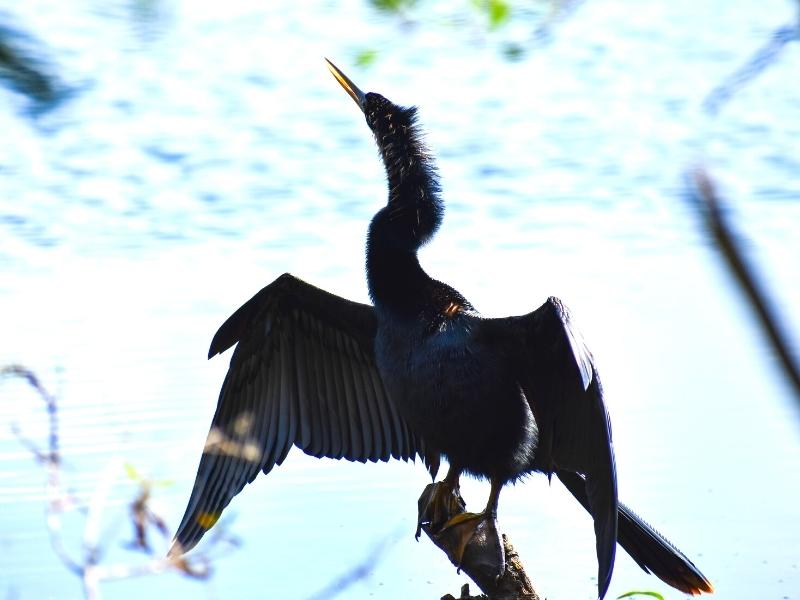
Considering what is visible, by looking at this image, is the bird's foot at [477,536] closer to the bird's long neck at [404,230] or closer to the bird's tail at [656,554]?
the bird's tail at [656,554]

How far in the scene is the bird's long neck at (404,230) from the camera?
4.11 m

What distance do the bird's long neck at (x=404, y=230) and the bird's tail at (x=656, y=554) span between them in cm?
91

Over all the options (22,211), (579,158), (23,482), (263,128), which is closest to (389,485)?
(23,482)

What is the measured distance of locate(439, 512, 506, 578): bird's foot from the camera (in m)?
3.72

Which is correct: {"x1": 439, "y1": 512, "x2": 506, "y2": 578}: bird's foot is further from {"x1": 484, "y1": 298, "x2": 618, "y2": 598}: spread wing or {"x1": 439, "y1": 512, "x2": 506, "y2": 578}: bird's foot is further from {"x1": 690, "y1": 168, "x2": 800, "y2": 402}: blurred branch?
{"x1": 690, "y1": 168, "x2": 800, "y2": 402}: blurred branch

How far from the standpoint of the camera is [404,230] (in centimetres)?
416

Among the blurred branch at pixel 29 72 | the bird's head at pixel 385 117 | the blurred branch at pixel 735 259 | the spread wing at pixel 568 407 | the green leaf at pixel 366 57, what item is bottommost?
the spread wing at pixel 568 407

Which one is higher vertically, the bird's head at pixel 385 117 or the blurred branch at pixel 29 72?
the blurred branch at pixel 29 72

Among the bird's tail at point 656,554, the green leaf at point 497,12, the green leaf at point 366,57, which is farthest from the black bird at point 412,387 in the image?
the green leaf at point 366,57

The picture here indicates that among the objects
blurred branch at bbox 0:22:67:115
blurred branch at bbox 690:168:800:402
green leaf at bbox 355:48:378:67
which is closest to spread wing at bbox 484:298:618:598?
green leaf at bbox 355:48:378:67

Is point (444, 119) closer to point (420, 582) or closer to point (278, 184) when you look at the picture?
point (278, 184)

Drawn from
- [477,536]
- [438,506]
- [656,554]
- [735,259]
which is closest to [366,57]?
[477,536]

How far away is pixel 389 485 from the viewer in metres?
5.95

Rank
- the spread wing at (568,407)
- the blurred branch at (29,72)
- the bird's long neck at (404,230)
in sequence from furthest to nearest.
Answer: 1. the bird's long neck at (404,230)
2. the spread wing at (568,407)
3. the blurred branch at (29,72)
